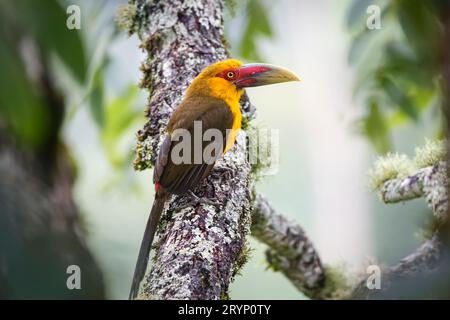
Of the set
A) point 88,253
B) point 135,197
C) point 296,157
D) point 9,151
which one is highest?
point 296,157

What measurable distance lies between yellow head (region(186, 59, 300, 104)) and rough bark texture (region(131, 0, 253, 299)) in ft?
0.26

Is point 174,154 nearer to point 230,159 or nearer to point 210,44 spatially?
point 230,159

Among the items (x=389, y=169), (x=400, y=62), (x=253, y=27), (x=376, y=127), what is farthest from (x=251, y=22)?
(x=389, y=169)

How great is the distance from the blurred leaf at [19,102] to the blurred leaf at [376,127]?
10.4 ft

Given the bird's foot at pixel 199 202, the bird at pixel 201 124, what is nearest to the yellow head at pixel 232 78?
the bird at pixel 201 124

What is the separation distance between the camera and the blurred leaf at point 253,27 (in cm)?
403

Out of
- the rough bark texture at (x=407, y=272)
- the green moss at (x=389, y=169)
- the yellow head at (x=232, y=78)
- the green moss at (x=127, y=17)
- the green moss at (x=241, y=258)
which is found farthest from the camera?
the green moss at (x=127, y=17)

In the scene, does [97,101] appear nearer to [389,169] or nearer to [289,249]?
[289,249]

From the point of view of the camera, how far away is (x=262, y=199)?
3512 mm

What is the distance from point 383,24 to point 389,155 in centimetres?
78

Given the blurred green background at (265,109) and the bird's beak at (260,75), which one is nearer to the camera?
the blurred green background at (265,109)

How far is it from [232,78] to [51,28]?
2676 millimetres

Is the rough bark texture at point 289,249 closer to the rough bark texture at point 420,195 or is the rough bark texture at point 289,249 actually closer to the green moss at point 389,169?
the rough bark texture at point 420,195

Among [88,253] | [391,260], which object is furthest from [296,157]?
[88,253]
